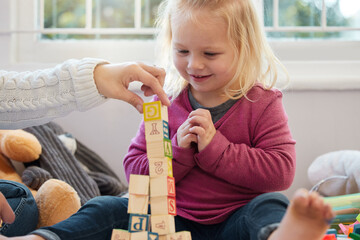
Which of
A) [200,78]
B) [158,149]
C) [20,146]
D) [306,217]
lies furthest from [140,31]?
[306,217]

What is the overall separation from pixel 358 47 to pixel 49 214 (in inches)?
53.2

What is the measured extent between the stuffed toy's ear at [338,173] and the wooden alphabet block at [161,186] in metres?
0.82

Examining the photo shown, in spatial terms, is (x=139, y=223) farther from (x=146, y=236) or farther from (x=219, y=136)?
(x=219, y=136)

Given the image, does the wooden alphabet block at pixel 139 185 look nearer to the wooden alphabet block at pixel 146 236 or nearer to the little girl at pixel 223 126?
the wooden alphabet block at pixel 146 236

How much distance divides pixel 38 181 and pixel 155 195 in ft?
2.19

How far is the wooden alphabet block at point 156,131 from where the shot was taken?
0.98 meters

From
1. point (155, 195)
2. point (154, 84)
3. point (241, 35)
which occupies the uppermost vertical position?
point (241, 35)

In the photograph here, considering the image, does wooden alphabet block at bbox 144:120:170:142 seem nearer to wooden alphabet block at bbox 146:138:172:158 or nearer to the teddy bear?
wooden alphabet block at bbox 146:138:172:158

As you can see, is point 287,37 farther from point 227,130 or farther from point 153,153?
point 153,153

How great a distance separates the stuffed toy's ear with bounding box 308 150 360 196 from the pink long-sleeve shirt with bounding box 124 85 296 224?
50cm

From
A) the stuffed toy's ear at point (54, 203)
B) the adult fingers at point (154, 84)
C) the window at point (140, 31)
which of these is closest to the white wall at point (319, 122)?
the window at point (140, 31)

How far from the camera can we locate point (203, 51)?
115 centimetres

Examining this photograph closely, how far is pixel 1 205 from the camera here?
3.26ft

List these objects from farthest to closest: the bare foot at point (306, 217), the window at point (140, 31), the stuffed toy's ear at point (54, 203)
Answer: the window at point (140, 31) < the stuffed toy's ear at point (54, 203) < the bare foot at point (306, 217)
